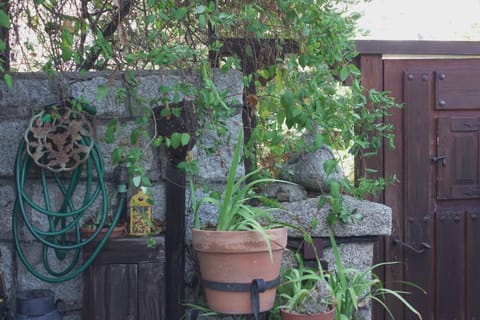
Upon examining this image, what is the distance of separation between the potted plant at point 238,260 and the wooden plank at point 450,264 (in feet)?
4.82

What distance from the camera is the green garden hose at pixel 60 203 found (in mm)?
2760

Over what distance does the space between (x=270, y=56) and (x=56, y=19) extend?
975 mm

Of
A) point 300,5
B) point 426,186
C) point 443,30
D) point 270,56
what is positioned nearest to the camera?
point 300,5

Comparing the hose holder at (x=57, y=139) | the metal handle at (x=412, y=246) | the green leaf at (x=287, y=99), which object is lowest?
the metal handle at (x=412, y=246)

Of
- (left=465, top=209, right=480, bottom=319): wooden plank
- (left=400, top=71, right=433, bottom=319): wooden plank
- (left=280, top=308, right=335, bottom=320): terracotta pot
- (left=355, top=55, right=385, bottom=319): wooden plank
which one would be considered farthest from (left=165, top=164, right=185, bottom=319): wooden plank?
(left=465, top=209, right=480, bottom=319): wooden plank

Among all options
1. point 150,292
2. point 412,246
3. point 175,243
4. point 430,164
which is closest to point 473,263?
point 412,246

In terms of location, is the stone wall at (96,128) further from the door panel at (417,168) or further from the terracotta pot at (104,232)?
the door panel at (417,168)

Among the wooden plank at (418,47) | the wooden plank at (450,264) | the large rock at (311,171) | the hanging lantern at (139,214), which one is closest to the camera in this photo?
the hanging lantern at (139,214)

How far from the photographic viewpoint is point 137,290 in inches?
108

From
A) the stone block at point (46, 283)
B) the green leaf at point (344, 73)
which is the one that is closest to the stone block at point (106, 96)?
the stone block at point (46, 283)

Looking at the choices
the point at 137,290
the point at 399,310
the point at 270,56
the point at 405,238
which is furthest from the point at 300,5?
the point at 399,310

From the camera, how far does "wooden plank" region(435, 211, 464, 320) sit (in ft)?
12.0

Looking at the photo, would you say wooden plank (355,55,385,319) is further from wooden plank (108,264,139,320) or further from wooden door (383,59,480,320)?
wooden plank (108,264,139,320)

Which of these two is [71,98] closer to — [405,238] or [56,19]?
[56,19]
